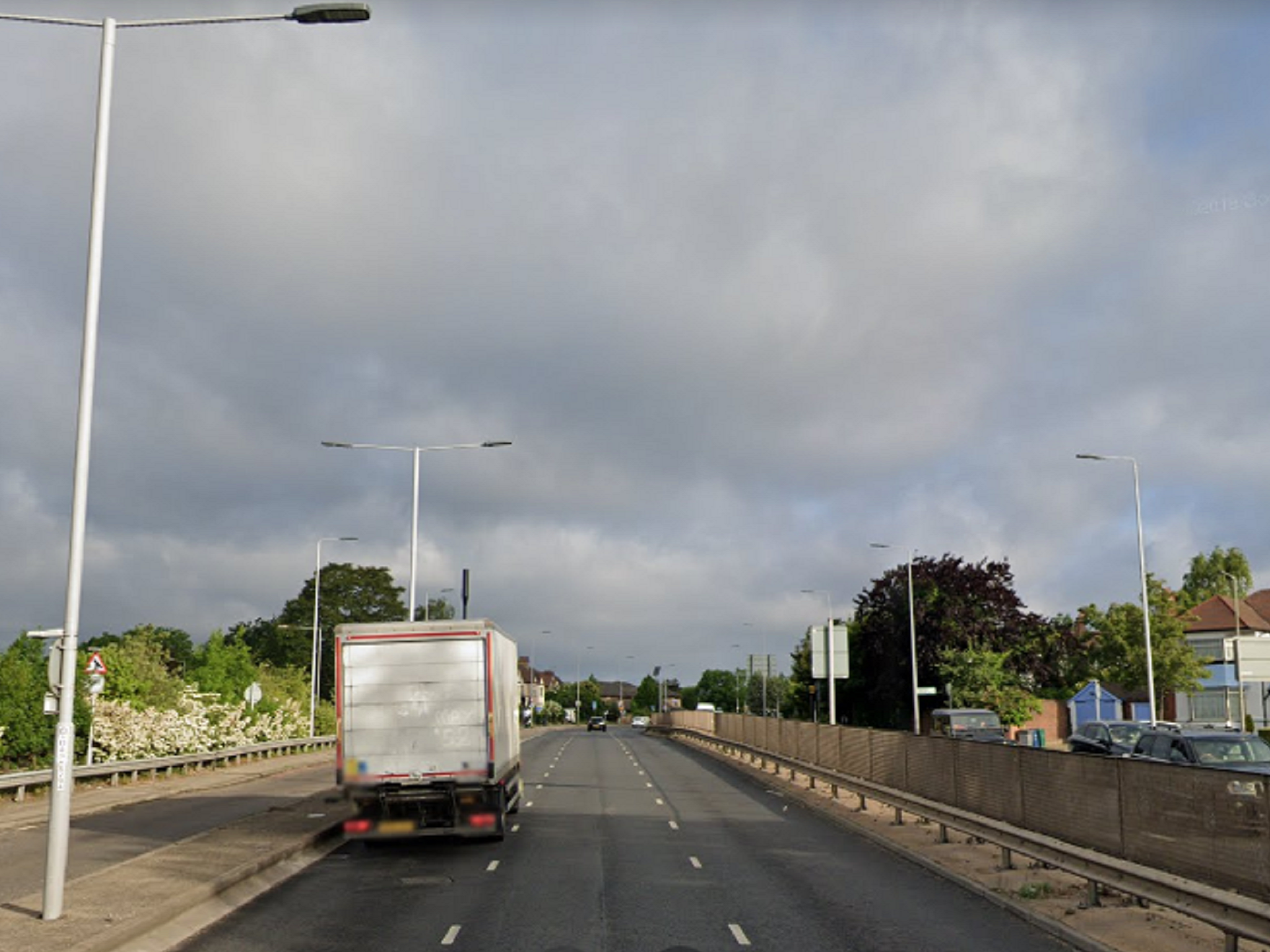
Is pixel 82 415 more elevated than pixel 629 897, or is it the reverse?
pixel 82 415

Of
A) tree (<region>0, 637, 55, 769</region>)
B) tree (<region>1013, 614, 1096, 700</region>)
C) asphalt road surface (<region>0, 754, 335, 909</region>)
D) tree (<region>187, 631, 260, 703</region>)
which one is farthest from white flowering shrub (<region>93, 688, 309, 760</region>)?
tree (<region>1013, 614, 1096, 700</region>)

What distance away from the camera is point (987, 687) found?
192ft

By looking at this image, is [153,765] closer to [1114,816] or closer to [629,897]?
[629,897]

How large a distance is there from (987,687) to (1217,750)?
36577mm

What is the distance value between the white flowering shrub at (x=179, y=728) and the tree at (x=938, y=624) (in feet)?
101

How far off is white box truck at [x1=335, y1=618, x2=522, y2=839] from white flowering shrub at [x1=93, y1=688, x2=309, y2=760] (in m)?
17.6

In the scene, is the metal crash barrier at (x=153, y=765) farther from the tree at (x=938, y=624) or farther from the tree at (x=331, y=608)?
the tree at (x=331, y=608)

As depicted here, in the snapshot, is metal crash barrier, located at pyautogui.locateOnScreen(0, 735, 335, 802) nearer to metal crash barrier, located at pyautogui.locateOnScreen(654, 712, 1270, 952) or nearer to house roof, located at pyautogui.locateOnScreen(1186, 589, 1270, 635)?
metal crash barrier, located at pyautogui.locateOnScreen(654, 712, 1270, 952)

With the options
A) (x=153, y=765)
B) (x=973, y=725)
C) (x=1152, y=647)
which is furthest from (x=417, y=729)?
(x=1152, y=647)

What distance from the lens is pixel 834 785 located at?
28.7 meters

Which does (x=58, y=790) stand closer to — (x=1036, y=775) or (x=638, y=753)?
(x=1036, y=775)

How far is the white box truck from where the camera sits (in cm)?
1895

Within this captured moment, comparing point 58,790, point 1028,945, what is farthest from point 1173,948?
point 58,790

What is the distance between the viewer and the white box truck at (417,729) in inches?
746
